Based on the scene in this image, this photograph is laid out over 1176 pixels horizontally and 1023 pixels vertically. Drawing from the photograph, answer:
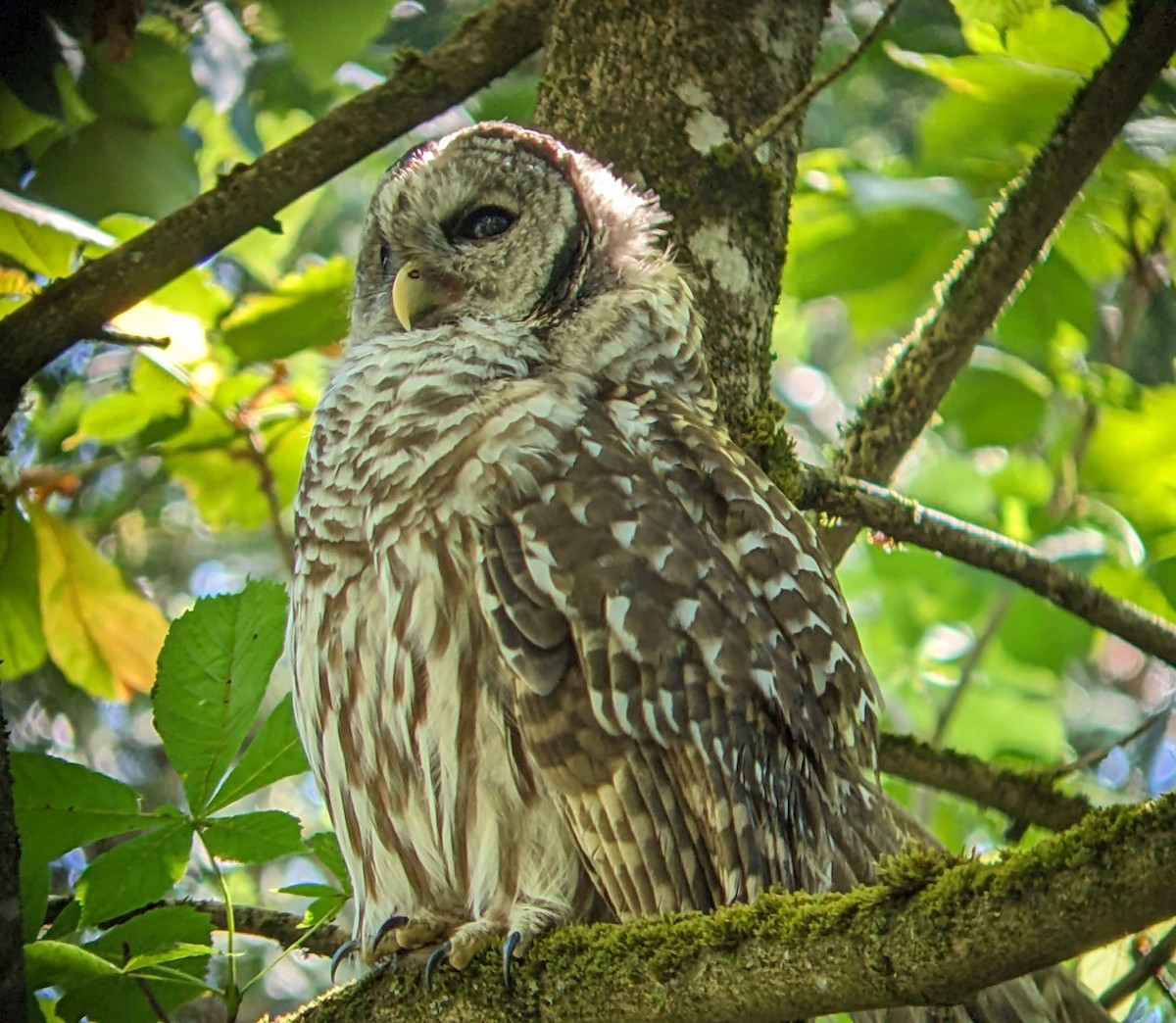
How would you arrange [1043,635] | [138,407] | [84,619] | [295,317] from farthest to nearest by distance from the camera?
1. [1043,635]
2. [138,407]
3. [295,317]
4. [84,619]

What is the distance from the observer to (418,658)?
2035mm

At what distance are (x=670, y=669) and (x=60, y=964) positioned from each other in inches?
37.2

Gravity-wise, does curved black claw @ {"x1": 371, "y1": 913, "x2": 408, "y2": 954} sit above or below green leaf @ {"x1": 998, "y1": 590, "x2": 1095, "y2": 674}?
above

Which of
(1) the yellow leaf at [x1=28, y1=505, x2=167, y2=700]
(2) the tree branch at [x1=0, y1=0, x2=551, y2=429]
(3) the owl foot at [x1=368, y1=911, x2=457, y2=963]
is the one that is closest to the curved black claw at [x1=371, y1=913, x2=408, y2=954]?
(3) the owl foot at [x1=368, y1=911, x2=457, y2=963]

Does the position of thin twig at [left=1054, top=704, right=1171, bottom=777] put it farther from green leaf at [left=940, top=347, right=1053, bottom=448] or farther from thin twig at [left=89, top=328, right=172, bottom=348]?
thin twig at [left=89, top=328, right=172, bottom=348]

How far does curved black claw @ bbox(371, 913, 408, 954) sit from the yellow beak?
1.13 metres

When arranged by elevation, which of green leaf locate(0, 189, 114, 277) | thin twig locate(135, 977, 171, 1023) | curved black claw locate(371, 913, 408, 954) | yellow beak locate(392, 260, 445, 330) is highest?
green leaf locate(0, 189, 114, 277)

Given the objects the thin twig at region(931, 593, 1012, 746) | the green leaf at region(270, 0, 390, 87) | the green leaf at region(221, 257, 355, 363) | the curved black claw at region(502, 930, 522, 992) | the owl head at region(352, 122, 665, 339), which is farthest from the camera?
the thin twig at region(931, 593, 1012, 746)

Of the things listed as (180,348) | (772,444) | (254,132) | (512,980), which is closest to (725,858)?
(512,980)

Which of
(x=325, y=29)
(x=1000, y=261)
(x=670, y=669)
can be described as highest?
(x=325, y=29)

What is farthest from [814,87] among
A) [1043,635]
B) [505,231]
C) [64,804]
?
[1043,635]

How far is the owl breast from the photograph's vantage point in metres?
2.00

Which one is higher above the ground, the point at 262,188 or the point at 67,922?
the point at 262,188

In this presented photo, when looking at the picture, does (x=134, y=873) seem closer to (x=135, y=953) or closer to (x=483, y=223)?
(x=135, y=953)
